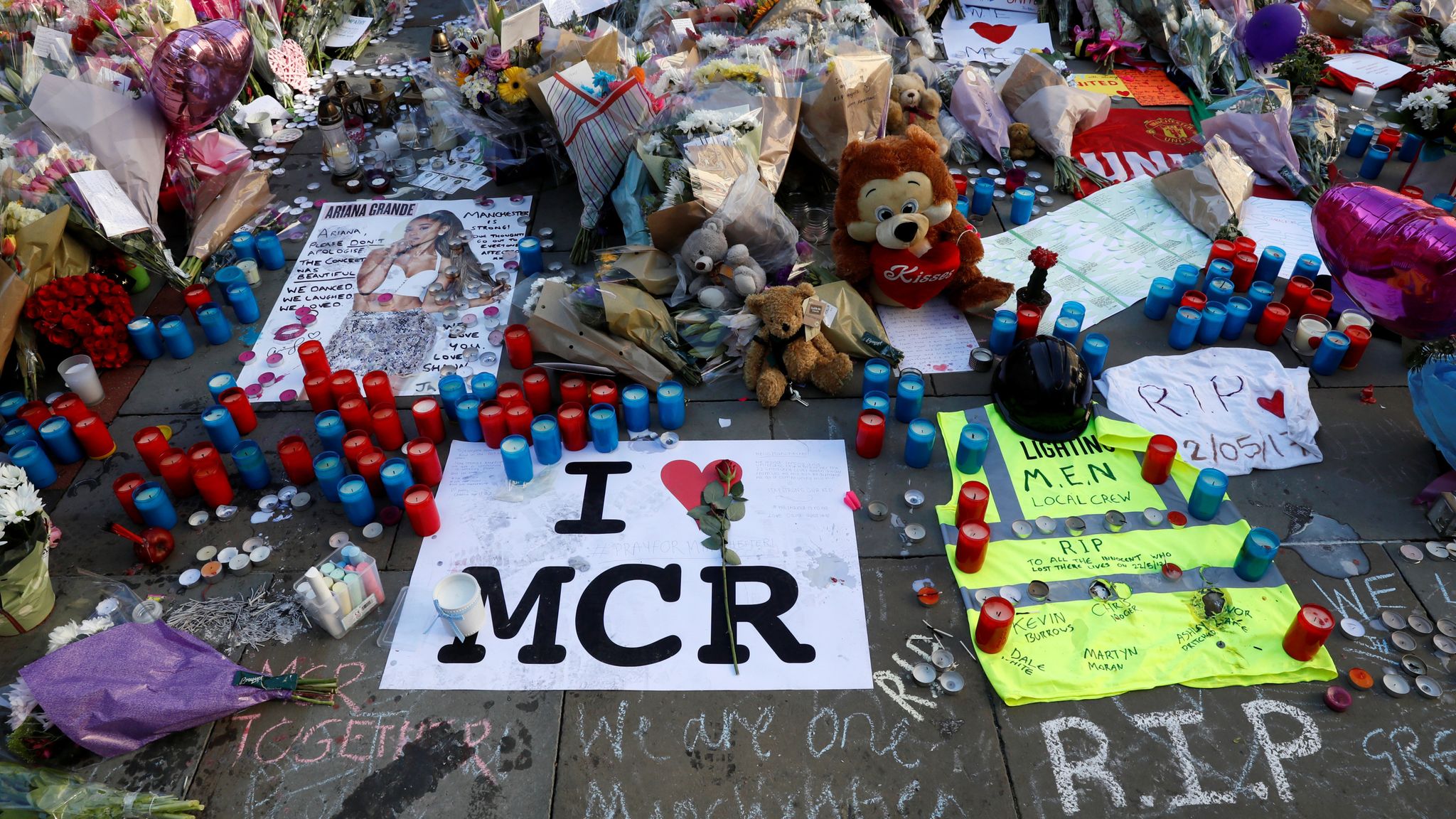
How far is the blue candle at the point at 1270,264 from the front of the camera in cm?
444

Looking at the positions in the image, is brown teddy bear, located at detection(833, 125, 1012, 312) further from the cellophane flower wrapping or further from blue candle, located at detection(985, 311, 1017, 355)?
the cellophane flower wrapping

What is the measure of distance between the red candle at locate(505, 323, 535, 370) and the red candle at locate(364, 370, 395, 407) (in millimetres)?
583

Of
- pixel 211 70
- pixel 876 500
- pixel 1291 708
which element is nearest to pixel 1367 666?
pixel 1291 708

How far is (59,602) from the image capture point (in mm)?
3096

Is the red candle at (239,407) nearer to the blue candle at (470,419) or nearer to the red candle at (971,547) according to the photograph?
the blue candle at (470,419)

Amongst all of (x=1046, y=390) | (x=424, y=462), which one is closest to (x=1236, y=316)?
(x=1046, y=390)

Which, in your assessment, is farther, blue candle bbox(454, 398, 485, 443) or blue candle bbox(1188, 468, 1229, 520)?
blue candle bbox(454, 398, 485, 443)

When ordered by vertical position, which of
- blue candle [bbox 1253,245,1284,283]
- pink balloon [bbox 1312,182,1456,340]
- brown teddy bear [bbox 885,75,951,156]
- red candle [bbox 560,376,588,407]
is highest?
pink balloon [bbox 1312,182,1456,340]

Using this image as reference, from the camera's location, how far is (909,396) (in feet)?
12.1

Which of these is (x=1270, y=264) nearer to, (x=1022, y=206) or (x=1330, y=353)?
(x=1330, y=353)

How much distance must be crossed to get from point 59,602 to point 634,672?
216 centimetres

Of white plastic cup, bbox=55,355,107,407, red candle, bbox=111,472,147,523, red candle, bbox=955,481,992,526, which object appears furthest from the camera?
white plastic cup, bbox=55,355,107,407

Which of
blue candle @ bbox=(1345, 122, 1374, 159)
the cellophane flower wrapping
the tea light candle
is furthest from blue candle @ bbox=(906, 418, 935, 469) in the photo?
blue candle @ bbox=(1345, 122, 1374, 159)

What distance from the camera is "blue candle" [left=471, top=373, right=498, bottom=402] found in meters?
3.73
